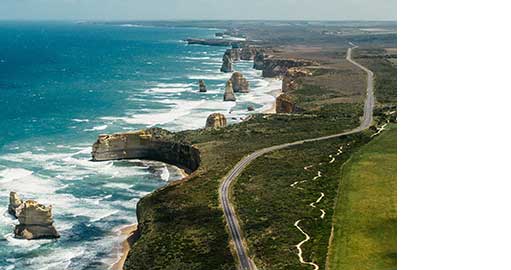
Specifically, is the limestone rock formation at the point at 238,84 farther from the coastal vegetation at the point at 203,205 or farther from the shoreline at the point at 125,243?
the shoreline at the point at 125,243

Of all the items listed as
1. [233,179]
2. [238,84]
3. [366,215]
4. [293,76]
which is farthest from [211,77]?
[366,215]

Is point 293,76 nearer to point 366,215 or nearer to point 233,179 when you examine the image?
point 233,179

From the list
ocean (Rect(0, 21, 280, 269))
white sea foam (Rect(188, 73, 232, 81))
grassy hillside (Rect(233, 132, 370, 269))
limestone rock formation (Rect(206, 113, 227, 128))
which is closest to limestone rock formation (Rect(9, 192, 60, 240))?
ocean (Rect(0, 21, 280, 269))

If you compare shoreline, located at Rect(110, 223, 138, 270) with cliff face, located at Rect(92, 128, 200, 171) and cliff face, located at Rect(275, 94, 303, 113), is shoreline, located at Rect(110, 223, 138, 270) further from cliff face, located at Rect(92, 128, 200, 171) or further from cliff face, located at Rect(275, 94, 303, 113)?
cliff face, located at Rect(275, 94, 303, 113)

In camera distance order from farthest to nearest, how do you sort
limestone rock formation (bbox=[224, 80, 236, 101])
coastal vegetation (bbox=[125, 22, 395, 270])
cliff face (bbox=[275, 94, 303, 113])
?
limestone rock formation (bbox=[224, 80, 236, 101]), cliff face (bbox=[275, 94, 303, 113]), coastal vegetation (bbox=[125, 22, 395, 270])

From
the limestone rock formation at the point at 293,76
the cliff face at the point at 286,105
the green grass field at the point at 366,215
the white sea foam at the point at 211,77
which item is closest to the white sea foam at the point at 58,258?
the green grass field at the point at 366,215
